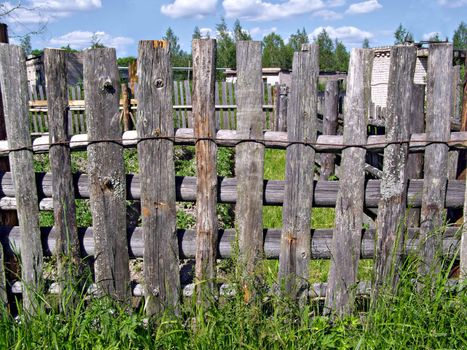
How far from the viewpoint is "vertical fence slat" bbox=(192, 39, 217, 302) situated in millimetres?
3156

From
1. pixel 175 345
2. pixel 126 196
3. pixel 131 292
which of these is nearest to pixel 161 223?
pixel 126 196

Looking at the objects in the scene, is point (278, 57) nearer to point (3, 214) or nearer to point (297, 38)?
point (297, 38)

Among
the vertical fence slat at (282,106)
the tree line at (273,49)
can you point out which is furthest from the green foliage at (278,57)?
the vertical fence slat at (282,106)

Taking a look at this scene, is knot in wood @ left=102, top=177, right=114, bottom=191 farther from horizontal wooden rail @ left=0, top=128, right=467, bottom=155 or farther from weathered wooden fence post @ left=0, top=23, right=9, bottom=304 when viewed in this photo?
weathered wooden fence post @ left=0, top=23, right=9, bottom=304

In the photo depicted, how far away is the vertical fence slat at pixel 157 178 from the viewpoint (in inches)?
124

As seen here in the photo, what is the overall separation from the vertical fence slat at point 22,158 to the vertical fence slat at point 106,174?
1.25ft

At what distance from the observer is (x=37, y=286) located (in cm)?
326

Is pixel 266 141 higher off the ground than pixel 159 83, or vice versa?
pixel 159 83

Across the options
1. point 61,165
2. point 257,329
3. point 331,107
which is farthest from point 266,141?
point 331,107

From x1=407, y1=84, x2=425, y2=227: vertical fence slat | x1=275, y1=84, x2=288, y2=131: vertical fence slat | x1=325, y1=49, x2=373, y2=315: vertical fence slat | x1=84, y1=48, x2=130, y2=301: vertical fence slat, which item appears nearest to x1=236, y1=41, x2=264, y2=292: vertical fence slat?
x1=325, y1=49, x2=373, y2=315: vertical fence slat

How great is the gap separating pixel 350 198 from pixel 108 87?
1549 mm

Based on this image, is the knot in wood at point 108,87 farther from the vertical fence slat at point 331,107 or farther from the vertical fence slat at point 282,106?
the vertical fence slat at point 282,106

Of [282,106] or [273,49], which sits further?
[273,49]

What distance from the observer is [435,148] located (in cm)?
335
